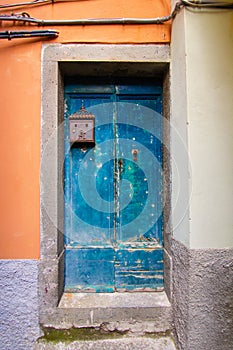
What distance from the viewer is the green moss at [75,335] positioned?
2.20 m

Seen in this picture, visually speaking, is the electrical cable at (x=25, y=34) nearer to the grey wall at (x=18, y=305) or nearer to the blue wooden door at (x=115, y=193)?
the blue wooden door at (x=115, y=193)

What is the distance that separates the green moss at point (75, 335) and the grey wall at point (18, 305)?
114mm

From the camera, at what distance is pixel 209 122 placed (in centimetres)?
194

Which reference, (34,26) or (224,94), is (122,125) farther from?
(34,26)

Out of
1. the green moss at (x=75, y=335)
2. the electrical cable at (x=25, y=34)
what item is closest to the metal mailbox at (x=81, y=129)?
the electrical cable at (x=25, y=34)

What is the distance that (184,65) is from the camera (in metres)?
1.98

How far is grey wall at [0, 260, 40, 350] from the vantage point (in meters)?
2.19

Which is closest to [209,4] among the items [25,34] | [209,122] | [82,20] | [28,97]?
[209,122]

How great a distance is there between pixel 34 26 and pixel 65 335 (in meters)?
2.83

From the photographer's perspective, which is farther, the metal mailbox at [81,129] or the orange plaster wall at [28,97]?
the metal mailbox at [81,129]

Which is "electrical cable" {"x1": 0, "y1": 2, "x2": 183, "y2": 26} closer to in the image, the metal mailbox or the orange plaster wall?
the orange plaster wall

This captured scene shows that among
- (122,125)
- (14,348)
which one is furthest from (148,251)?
(14,348)

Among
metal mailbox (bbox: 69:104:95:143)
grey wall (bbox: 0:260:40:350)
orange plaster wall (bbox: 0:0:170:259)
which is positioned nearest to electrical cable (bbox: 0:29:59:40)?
orange plaster wall (bbox: 0:0:170:259)

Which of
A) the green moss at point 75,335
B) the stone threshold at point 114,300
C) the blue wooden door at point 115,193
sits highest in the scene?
the blue wooden door at point 115,193
